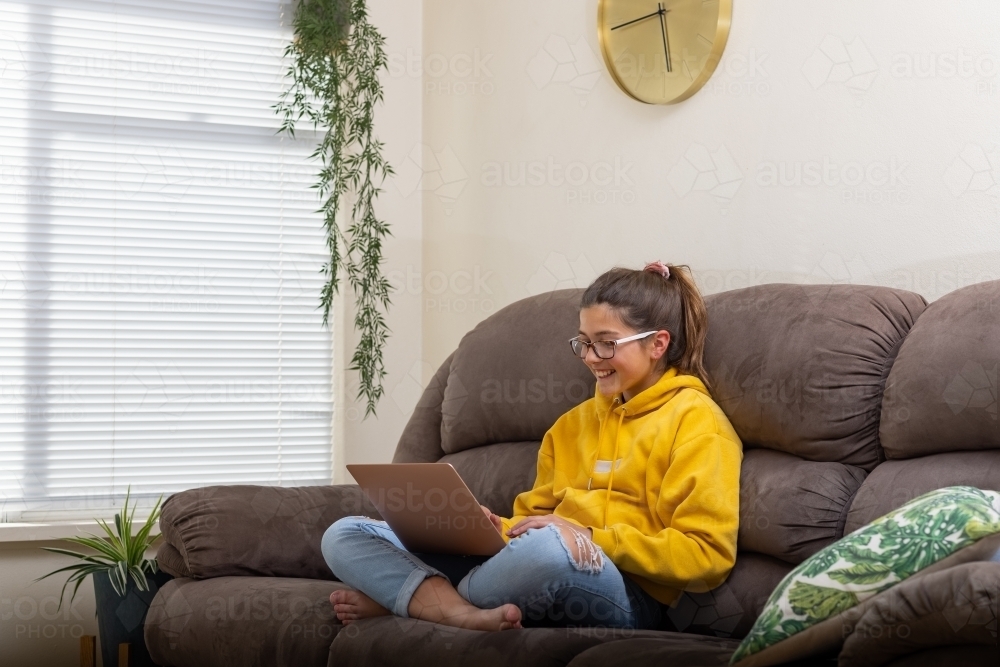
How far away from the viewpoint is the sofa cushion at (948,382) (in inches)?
63.7

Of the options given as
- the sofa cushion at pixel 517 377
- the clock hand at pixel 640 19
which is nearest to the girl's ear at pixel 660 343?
the sofa cushion at pixel 517 377

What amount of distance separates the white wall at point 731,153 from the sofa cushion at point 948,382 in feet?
1.01

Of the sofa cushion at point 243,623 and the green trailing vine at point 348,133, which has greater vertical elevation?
the green trailing vine at point 348,133

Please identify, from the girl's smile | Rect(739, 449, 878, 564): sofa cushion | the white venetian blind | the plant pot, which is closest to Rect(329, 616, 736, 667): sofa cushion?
Rect(739, 449, 878, 564): sofa cushion

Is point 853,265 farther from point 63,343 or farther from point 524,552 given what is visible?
point 63,343

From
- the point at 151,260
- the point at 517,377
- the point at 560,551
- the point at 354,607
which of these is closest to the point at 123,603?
the point at 354,607

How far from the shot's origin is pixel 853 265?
2217 mm

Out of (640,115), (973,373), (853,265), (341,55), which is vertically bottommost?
(973,373)

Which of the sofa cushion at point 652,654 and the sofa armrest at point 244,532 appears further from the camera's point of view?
the sofa armrest at point 244,532

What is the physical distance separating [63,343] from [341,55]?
4.17 ft

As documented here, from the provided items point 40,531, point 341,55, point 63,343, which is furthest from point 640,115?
point 40,531

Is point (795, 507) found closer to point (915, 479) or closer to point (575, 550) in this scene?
point (915, 479)

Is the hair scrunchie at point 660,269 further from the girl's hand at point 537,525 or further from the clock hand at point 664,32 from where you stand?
the clock hand at point 664,32

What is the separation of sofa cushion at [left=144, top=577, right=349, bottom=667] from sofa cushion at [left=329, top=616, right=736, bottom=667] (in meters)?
0.09
